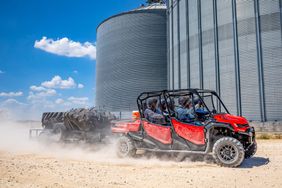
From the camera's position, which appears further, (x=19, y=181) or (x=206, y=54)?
(x=206, y=54)

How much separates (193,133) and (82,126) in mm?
6315

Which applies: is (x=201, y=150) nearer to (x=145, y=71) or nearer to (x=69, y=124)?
(x=69, y=124)

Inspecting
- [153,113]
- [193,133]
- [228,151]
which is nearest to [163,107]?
[153,113]

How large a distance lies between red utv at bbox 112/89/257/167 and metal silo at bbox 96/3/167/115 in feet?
94.0


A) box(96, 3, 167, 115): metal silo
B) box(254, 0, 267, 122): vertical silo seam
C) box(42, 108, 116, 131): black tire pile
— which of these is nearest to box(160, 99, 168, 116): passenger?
box(42, 108, 116, 131): black tire pile

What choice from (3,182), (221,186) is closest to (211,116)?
(221,186)

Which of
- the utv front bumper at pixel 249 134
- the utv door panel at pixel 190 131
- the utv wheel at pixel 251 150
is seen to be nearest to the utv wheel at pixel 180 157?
the utv door panel at pixel 190 131

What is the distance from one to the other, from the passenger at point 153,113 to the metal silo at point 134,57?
28.6 meters

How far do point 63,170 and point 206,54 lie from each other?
21.8 metres

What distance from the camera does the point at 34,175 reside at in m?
6.47

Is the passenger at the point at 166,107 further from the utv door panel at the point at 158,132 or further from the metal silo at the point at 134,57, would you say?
the metal silo at the point at 134,57

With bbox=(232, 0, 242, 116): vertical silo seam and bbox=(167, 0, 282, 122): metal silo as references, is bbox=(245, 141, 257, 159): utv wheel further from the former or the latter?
bbox=(232, 0, 242, 116): vertical silo seam

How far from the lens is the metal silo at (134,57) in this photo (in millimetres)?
38406

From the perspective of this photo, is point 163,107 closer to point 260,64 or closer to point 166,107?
point 166,107
